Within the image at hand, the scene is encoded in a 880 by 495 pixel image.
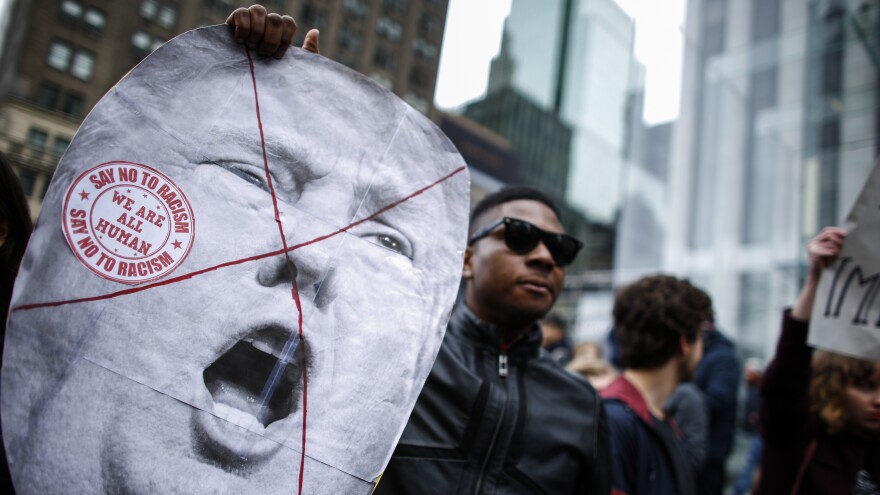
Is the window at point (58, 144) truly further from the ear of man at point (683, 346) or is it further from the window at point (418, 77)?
the ear of man at point (683, 346)

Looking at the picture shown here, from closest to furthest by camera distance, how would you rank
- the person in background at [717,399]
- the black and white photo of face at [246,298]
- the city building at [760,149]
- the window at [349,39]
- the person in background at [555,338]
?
the black and white photo of face at [246,298]
the window at [349,39]
the person in background at [717,399]
the person in background at [555,338]
the city building at [760,149]

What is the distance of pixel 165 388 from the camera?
2.72ft

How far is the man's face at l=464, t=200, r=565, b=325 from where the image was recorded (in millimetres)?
1468

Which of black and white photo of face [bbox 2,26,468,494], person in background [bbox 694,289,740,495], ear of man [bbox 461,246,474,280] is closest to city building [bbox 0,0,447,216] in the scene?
ear of man [bbox 461,246,474,280]

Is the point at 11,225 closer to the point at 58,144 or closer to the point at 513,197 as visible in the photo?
the point at 58,144

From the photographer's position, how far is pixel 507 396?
1.37m

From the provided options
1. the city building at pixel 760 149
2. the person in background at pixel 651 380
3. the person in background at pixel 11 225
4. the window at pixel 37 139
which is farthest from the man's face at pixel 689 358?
the city building at pixel 760 149

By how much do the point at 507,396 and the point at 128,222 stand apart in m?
0.86

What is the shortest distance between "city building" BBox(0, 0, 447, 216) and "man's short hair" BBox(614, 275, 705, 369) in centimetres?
112

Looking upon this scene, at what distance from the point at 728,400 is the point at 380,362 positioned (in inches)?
121

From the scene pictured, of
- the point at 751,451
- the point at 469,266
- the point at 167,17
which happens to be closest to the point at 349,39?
the point at 167,17

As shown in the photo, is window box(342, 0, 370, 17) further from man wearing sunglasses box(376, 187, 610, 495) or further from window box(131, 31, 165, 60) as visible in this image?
man wearing sunglasses box(376, 187, 610, 495)

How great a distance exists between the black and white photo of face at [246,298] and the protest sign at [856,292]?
123cm

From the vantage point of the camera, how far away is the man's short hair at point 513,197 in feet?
5.44
